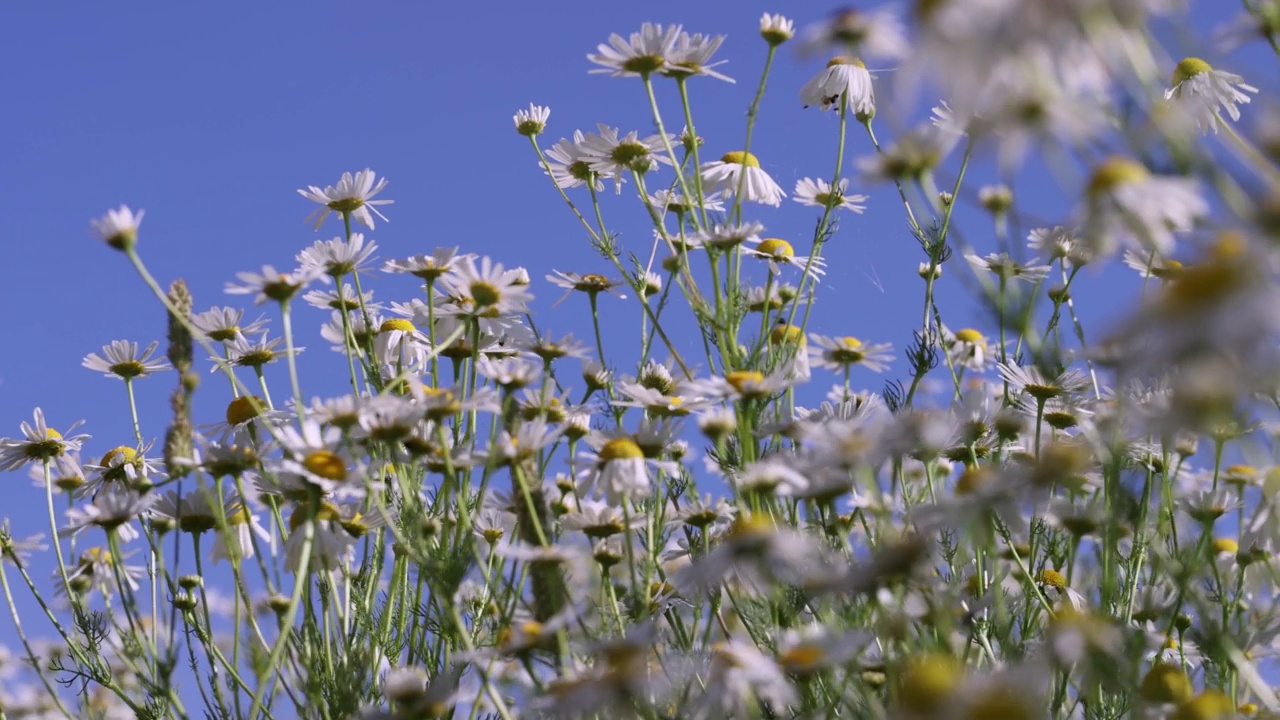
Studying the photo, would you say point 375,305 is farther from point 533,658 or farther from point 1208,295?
point 1208,295

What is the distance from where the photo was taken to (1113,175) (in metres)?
1.38

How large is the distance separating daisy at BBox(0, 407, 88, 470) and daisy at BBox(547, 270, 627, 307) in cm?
127

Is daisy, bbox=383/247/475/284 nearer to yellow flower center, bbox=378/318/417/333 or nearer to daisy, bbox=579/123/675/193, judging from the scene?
yellow flower center, bbox=378/318/417/333

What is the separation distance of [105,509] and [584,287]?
3.76 feet

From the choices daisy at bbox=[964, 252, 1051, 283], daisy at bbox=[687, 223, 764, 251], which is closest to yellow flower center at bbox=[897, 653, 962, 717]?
daisy at bbox=[687, 223, 764, 251]

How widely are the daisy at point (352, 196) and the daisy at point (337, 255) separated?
0.28m

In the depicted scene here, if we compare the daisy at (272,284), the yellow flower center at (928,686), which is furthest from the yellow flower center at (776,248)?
the yellow flower center at (928,686)

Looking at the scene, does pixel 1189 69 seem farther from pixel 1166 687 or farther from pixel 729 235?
pixel 1166 687

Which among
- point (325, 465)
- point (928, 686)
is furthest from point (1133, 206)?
point (325, 465)

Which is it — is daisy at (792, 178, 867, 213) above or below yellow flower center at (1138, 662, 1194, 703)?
above

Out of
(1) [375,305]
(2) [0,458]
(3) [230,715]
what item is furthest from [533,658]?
A: (2) [0,458]

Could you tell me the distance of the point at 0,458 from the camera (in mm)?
3111

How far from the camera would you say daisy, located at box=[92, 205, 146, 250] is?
2.29 meters

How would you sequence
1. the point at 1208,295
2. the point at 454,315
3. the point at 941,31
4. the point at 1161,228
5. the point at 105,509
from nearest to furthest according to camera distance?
1. the point at 1208,295
2. the point at 941,31
3. the point at 1161,228
4. the point at 105,509
5. the point at 454,315
